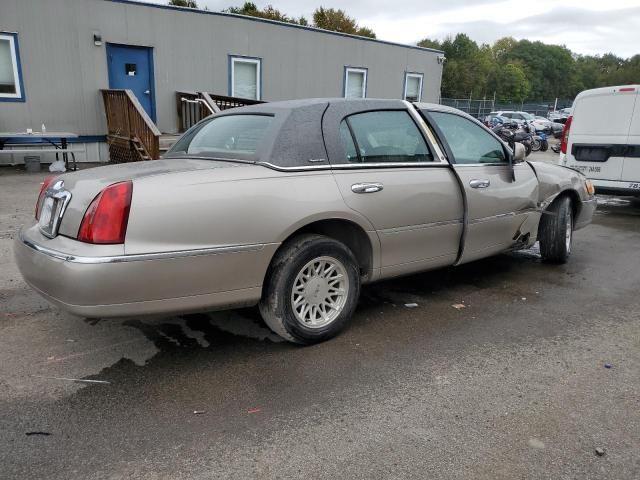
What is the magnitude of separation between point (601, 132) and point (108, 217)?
815 cm

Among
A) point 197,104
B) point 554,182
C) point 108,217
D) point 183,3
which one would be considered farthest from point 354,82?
point 183,3

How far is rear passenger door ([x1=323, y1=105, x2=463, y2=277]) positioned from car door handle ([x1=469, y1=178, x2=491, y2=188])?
0.60ft

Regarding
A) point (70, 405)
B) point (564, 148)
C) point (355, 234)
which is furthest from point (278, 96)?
point (70, 405)

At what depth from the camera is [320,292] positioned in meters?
3.54

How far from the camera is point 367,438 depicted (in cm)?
256

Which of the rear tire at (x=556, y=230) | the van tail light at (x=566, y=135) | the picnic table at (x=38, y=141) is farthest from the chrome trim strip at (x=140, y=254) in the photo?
the picnic table at (x=38, y=141)

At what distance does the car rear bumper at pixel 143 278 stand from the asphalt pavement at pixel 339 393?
0.50 meters

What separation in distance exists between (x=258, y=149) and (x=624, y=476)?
268 centimetres

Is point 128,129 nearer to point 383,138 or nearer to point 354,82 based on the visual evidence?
point 354,82

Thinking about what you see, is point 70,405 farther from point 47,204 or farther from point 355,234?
point 355,234

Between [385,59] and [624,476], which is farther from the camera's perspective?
[385,59]

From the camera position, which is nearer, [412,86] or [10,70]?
[10,70]

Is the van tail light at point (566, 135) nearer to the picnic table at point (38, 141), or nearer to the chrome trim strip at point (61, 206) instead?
the chrome trim strip at point (61, 206)

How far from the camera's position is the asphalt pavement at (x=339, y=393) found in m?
2.38
